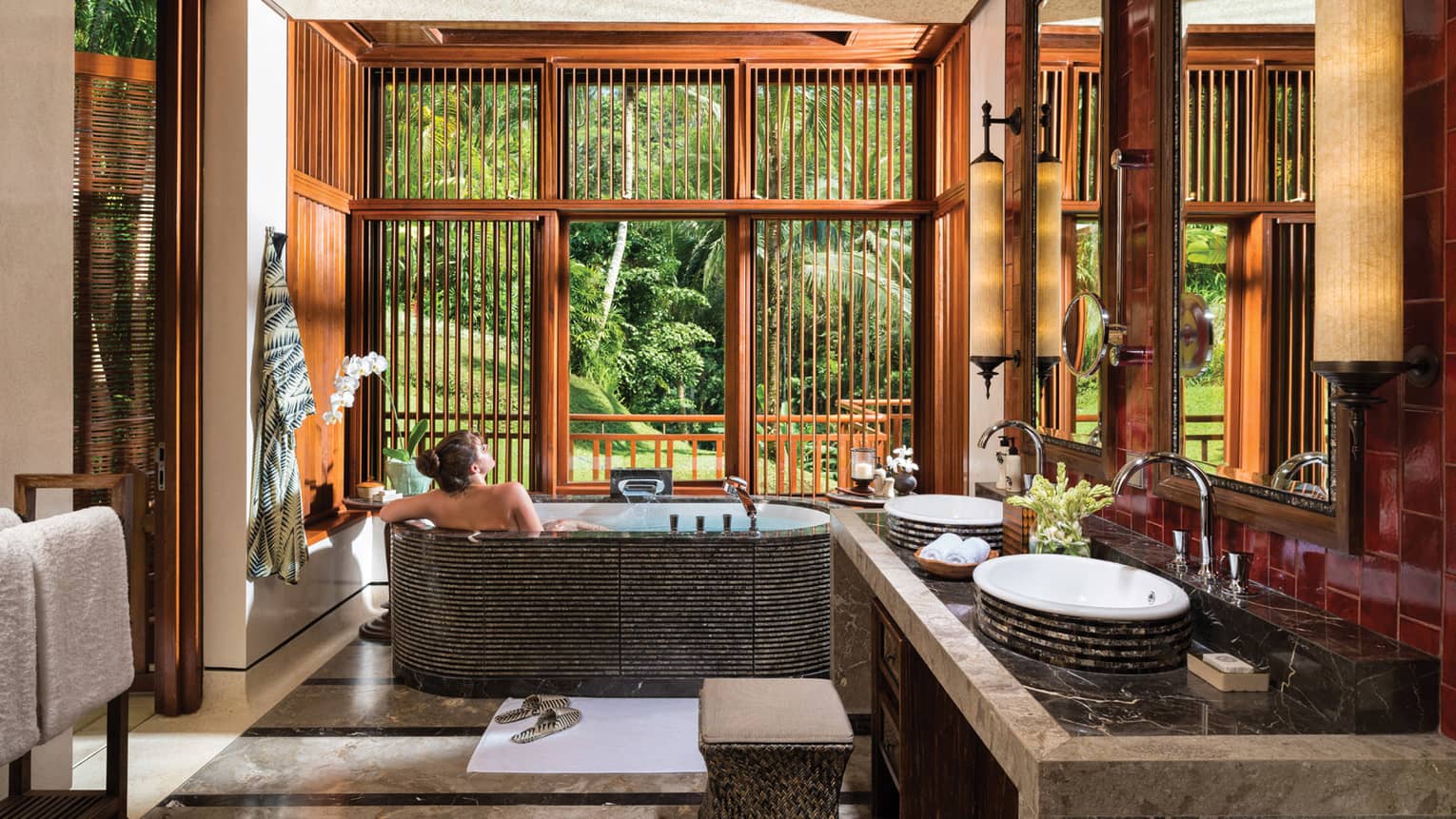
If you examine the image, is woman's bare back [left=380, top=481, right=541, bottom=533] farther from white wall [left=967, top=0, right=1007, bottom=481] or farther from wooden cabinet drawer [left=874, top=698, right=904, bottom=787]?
white wall [left=967, top=0, right=1007, bottom=481]

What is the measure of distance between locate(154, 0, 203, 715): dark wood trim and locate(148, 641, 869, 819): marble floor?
0.42 meters

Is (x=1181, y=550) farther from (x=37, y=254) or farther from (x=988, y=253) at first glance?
(x=37, y=254)

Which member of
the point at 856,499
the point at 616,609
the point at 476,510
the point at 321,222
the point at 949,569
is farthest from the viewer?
the point at 321,222

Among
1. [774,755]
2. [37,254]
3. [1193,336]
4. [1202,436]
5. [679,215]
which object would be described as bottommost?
[774,755]

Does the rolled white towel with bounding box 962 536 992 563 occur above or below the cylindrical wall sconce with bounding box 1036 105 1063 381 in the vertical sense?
below

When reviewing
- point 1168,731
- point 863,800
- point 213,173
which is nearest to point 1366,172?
point 1168,731

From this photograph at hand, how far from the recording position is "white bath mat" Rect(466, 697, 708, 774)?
9.82ft

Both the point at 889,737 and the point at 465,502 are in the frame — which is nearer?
the point at 889,737

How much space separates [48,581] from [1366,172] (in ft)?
7.91

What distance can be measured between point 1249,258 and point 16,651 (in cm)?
243

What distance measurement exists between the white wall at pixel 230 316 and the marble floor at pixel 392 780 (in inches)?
18.4

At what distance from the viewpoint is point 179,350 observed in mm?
3525

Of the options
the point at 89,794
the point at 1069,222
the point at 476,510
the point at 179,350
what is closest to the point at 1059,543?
the point at 1069,222

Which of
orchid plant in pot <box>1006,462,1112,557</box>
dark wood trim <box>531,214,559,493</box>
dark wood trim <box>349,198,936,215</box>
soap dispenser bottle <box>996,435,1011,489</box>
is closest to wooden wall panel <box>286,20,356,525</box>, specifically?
dark wood trim <box>349,198,936,215</box>
